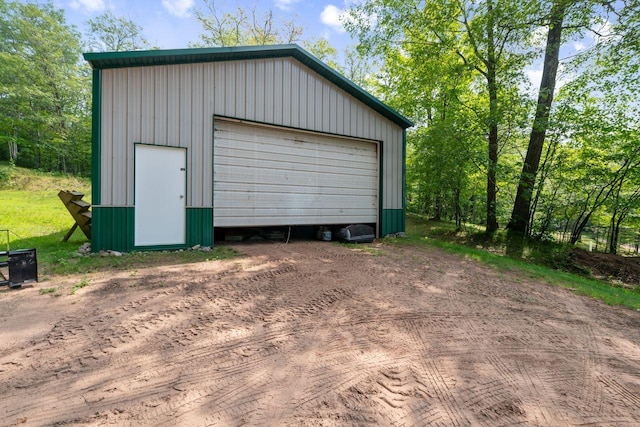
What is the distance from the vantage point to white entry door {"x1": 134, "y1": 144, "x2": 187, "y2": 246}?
17.5 ft

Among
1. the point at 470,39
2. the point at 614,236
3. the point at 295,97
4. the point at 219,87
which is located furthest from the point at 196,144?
the point at 614,236

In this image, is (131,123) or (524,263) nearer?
(131,123)

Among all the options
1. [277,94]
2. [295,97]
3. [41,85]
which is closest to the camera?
[277,94]

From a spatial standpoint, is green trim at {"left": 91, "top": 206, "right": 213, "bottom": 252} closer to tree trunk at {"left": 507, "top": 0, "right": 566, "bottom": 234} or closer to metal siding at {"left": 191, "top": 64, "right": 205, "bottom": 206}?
metal siding at {"left": 191, "top": 64, "right": 205, "bottom": 206}

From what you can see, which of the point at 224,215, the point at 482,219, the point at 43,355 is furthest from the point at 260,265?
the point at 482,219

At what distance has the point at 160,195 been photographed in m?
5.52

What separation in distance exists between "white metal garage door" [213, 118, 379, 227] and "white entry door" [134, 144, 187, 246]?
715mm

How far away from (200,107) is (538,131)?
369 inches

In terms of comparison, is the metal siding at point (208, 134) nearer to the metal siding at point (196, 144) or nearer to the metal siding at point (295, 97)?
the metal siding at point (196, 144)

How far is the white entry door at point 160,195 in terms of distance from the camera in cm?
534

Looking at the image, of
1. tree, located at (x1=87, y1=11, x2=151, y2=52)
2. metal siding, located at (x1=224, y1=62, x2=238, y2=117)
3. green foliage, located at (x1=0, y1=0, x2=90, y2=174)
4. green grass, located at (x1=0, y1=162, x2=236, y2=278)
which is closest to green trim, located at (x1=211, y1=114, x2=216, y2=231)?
metal siding, located at (x1=224, y1=62, x2=238, y2=117)

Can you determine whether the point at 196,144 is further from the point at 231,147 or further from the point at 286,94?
the point at 286,94

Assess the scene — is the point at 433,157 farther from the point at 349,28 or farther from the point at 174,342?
the point at 174,342

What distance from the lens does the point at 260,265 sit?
4.73 metres
